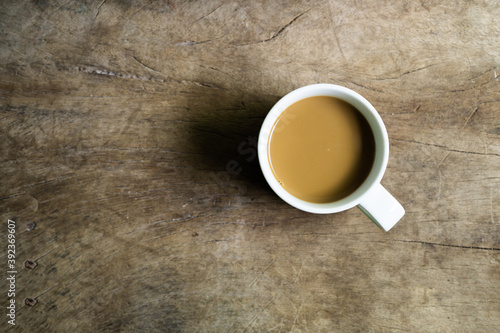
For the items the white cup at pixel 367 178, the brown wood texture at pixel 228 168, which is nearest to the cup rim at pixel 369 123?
the white cup at pixel 367 178

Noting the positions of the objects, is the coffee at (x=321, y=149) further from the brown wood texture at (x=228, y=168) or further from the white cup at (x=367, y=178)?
the brown wood texture at (x=228, y=168)

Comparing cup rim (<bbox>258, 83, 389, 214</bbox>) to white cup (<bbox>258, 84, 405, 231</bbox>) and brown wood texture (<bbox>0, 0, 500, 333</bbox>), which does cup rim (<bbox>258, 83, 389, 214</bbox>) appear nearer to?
white cup (<bbox>258, 84, 405, 231</bbox>)

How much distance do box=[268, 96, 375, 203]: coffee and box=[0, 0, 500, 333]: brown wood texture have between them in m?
0.15

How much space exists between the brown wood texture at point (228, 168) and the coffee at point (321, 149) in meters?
0.15

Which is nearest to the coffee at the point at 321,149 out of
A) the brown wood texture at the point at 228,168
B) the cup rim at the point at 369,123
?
the cup rim at the point at 369,123

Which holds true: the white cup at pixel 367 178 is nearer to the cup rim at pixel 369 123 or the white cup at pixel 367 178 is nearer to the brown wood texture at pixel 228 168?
the cup rim at pixel 369 123

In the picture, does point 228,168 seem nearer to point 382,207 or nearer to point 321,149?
point 321,149

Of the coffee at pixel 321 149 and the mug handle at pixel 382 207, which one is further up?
the coffee at pixel 321 149

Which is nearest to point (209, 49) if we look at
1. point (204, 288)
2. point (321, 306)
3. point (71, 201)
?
point (71, 201)

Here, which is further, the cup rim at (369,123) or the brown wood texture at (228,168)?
the brown wood texture at (228,168)

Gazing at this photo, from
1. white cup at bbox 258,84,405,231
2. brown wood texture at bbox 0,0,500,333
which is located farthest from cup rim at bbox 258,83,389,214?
brown wood texture at bbox 0,0,500,333

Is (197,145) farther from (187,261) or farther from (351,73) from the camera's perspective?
(351,73)

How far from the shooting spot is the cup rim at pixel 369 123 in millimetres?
903

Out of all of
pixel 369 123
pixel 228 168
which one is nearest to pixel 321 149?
pixel 369 123
